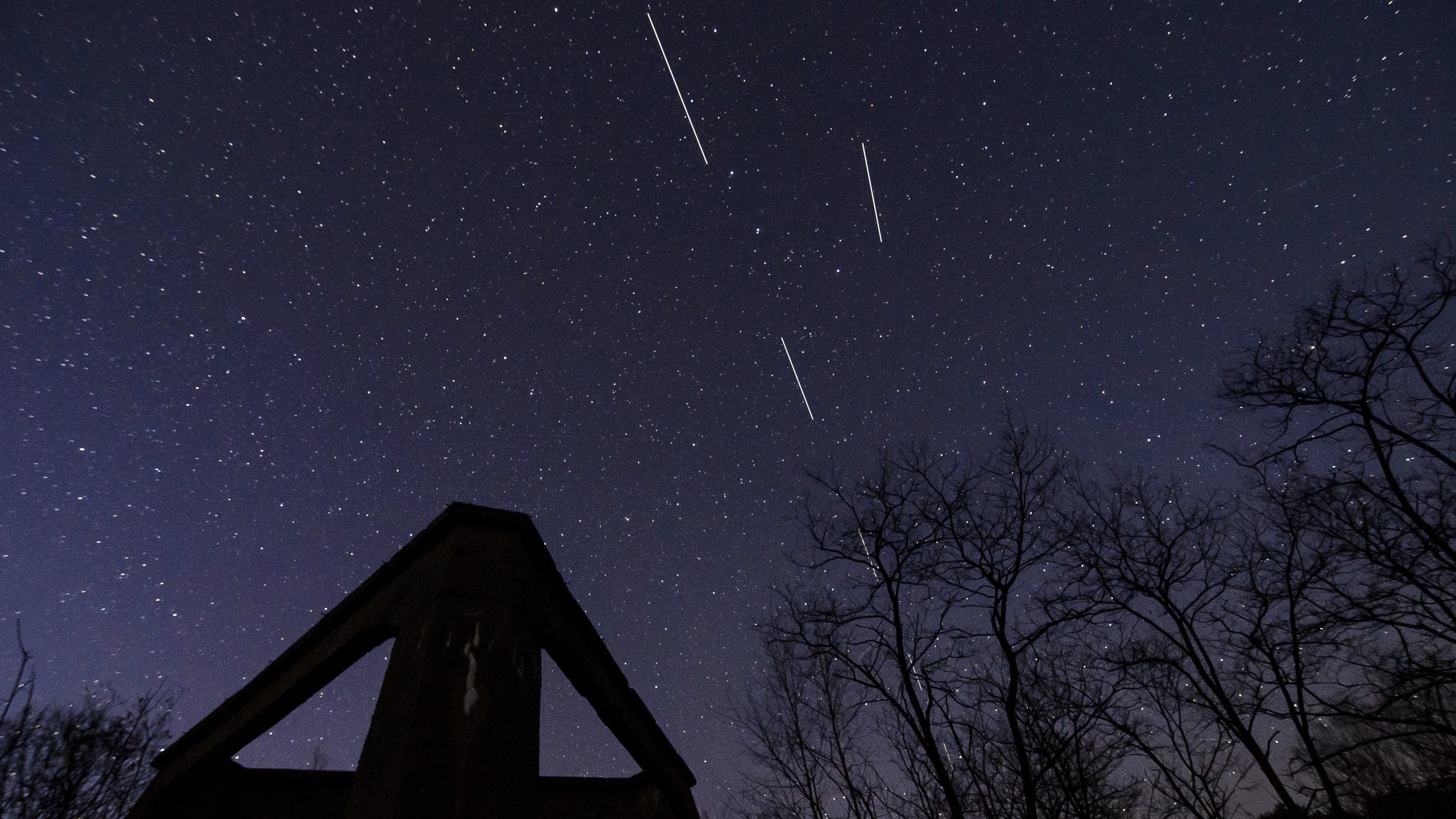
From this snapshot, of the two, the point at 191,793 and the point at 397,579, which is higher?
the point at 397,579

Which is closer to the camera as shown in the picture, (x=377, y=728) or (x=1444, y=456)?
(x=377, y=728)

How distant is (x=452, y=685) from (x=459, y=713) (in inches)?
3.9

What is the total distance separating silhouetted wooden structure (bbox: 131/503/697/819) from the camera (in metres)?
2.06

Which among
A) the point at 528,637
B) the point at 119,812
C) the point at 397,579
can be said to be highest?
the point at 119,812

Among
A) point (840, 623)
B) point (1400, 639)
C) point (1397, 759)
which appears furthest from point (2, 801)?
point (1397, 759)

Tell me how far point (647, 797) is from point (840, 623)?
5.21 m

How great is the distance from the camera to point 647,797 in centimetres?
636

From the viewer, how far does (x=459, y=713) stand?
7.06ft

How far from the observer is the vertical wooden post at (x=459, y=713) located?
6.60ft

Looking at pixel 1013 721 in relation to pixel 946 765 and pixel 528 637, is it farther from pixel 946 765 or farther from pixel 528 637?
pixel 528 637

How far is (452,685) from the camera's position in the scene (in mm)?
2203

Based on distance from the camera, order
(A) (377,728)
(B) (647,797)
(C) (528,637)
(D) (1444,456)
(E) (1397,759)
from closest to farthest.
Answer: (A) (377,728), (C) (528,637), (B) (647,797), (D) (1444,456), (E) (1397,759)

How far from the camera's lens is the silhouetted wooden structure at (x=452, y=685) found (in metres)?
2.06

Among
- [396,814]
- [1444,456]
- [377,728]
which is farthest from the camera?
[1444,456]
